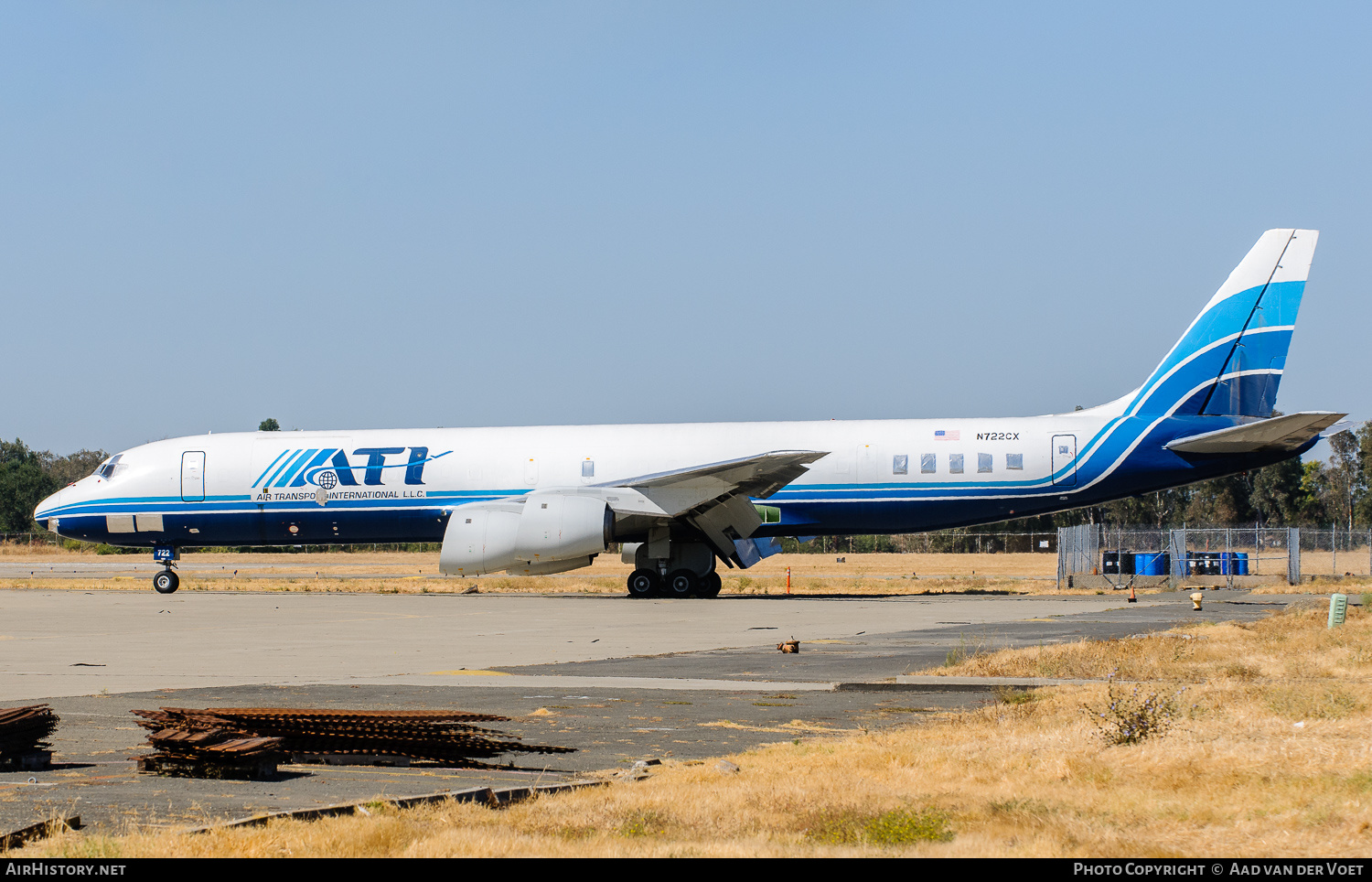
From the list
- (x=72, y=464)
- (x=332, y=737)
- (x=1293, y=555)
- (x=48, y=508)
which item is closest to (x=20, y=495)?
(x=72, y=464)

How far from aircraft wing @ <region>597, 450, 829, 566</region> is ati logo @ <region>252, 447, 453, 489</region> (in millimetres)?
5212

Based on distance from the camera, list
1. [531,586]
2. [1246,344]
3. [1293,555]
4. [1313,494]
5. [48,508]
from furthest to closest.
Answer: [1313,494] < [531,586] < [1293,555] < [48,508] < [1246,344]

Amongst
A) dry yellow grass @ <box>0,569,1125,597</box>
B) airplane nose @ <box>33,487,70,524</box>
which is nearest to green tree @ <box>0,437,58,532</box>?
dry yellow grass @ <box>0,569,1125,597</box>

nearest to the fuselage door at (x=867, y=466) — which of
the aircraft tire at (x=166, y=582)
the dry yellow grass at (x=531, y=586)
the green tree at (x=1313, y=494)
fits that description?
the dry yellow grass at (x=531, y=586)

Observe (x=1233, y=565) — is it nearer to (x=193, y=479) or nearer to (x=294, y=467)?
(x=294, y=467)

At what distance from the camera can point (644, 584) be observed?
33125 millimetres

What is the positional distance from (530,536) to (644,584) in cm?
384

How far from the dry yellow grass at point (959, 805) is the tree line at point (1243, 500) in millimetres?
88868

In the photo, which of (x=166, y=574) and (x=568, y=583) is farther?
(x=568, y=583)

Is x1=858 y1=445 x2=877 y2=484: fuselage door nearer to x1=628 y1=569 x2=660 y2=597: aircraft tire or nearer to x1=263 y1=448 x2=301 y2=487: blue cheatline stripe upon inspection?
x1=628 y1=569 x2=660 y2=597: aircraft tire

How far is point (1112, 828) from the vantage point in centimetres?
632

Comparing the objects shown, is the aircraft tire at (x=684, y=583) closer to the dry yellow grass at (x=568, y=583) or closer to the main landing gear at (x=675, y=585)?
the main landing gear at (x=675, y=585)

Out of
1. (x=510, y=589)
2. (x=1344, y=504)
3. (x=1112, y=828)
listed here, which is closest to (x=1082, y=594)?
(x=510, y=589)
